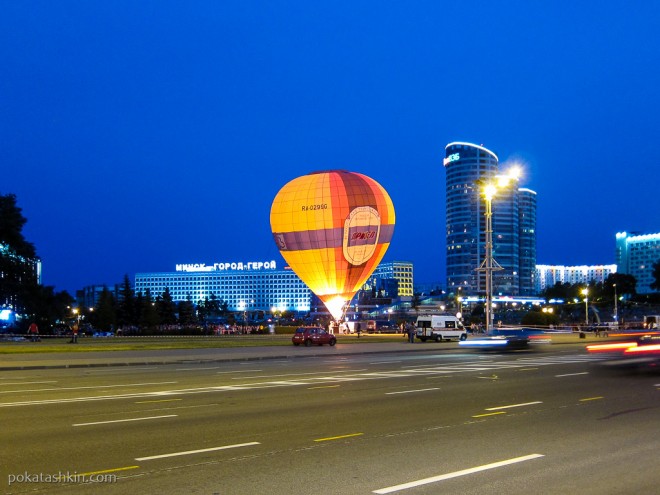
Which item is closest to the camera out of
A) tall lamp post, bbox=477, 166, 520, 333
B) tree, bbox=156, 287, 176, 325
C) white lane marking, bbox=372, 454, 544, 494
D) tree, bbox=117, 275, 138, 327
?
white lane marking, bbox=372, 454, 544, 494

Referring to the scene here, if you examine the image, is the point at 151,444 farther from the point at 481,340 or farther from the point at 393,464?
the point at 481,340

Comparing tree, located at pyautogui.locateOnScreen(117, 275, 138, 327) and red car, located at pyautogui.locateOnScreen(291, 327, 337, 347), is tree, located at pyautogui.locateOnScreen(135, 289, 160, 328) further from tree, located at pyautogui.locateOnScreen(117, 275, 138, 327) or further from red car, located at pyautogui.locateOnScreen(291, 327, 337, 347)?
red car, located at pyautogui.locateOnScreen(291, 327, 337, 347)

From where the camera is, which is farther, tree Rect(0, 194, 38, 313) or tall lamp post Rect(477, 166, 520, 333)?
tree Rect(0, 194, 38, 313)

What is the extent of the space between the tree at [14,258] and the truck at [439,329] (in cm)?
5105

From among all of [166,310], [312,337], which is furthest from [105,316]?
[312,337]

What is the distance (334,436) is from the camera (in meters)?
12.8

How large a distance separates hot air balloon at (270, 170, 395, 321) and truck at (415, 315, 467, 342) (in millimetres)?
14729

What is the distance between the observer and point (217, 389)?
21031 mm

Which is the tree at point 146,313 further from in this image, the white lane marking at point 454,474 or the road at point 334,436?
the white lane marking at point 454,474

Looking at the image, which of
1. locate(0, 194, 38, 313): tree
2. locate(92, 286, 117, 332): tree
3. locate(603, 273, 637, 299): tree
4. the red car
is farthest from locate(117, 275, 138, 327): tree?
locate(603, 273, 637, 299): tree

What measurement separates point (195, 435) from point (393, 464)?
4.02 meters

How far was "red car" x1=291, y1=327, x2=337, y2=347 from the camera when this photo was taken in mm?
53562

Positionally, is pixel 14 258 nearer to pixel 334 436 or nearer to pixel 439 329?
pixel 439 329

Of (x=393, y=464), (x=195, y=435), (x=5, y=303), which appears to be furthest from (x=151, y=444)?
(x=5, y=303)
